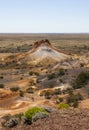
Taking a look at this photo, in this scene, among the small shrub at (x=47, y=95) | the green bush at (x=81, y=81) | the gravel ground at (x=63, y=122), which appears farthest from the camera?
the green bush at (x=81, y=81)

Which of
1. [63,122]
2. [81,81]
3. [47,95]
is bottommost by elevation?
[47,95]

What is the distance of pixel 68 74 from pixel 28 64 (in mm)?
25731

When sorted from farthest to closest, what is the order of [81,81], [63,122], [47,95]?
[81,81]
[47,95]
[63,122]

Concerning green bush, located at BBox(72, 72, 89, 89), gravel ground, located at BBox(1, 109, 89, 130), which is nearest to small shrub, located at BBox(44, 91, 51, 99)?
green bush, located at BBox(72, 72, 89, 89)

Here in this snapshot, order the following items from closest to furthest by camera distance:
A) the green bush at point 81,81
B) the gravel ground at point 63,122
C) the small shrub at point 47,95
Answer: the gravel ground at point 63,122 → the small shrub at point 47,95 → the green bush at point 81,81

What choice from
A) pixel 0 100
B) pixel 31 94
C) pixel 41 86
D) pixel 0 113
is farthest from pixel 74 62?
pixel 0 113

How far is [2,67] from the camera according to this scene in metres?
75.3

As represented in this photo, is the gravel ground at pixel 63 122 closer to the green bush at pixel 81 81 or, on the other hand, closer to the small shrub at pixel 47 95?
the small shrub at pixel 47 95

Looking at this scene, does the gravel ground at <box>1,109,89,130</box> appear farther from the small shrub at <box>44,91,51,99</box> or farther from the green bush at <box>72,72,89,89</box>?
the green bush at <box>72,72,89,89</box>

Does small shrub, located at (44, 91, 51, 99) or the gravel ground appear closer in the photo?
the gravel ground

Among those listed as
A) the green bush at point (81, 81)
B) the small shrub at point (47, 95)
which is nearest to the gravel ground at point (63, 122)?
the small shrub at point (47, 95)

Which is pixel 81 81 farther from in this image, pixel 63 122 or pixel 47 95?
pixel 63 122

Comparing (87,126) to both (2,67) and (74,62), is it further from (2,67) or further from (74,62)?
(2,67)

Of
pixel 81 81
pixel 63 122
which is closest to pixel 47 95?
pixel 81 81
